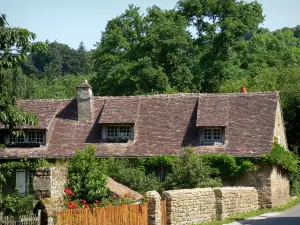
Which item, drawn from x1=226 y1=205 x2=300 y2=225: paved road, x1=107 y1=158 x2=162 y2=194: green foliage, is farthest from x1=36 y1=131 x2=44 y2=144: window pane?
x1=226 y1=205 x2=300 y2=225: paved road

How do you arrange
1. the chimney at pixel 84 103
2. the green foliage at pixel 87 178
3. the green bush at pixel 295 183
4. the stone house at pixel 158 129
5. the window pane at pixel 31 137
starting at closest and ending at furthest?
1. the green foliage at pixel 87 178
2. the stone house at pixel 158 129
3. the window pane at pixel 31 137
4. the chimney at pixel 84 103
5. the green bush at pixel 295 183

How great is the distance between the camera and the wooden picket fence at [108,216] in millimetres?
18495

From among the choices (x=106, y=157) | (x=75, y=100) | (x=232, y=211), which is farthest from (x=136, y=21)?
(x=232, y=211)

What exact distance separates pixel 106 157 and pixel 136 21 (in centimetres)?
2834

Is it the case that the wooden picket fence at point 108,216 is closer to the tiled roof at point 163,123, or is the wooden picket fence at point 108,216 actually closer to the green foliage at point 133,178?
the green foliage at point 133,178

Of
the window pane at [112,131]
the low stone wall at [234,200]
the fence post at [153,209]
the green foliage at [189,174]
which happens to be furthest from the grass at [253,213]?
the window pane at [112,131]

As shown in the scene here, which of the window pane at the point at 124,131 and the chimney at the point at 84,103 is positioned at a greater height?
the chimney at the point at 84,103

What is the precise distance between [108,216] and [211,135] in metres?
18.8

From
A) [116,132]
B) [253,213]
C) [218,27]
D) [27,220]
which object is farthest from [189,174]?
[218,27]

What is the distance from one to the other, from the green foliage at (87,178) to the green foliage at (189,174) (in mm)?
7618

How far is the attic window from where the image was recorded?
1511 inches

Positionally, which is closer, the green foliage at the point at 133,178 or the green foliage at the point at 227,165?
the green foliage at the point at 133,178

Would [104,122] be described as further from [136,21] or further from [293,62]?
[293,62]

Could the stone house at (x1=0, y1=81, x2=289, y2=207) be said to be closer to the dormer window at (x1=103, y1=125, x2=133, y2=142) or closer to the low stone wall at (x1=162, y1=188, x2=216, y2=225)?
the dormer window at (x1=103, y1=125, x2=133, y2=142)
